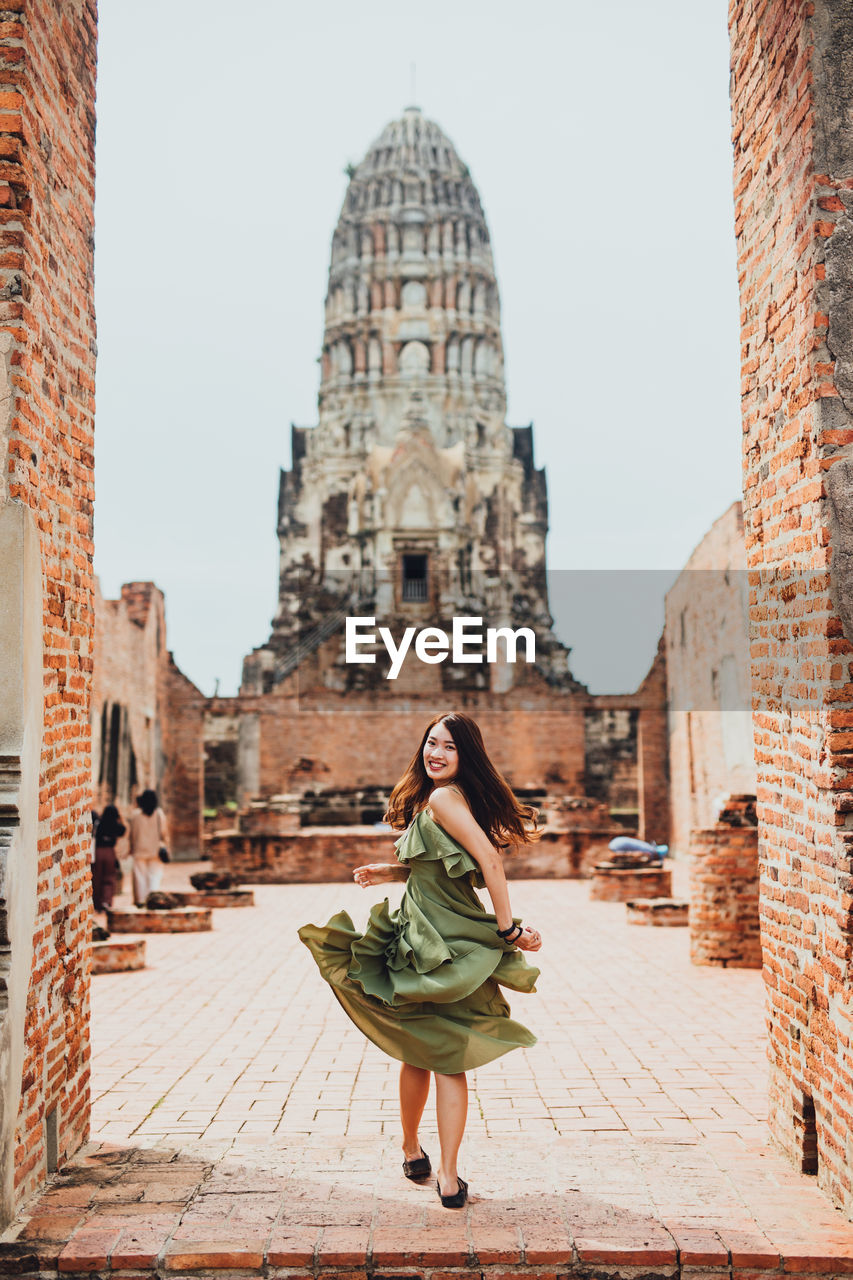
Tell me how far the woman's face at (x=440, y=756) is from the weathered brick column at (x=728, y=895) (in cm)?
527

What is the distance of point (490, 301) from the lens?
45281mm

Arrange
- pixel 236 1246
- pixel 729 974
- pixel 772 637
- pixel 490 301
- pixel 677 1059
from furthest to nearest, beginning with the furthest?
pixel 490 301 < pixel 729 974 < pixel 677 1059 < pixel 772 637 < pixel 236 1246

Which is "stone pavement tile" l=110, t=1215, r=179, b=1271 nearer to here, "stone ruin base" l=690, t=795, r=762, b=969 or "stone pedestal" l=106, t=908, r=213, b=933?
"stone ruin base" l=690, t=795, r=762, b=969

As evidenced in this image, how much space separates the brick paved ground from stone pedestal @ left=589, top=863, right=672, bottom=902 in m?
5.43

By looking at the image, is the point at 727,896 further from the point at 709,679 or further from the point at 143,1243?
the point at 709,679

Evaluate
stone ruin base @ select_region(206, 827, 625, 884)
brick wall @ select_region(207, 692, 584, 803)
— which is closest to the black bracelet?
stone ruin base @ select_region(206, 827, 625, 884)

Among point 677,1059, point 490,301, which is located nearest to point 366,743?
point 677,1059

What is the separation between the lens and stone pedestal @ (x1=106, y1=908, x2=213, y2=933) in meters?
11.5

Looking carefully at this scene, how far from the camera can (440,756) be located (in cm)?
425

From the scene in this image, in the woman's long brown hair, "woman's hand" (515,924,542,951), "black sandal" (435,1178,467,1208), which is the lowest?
"black sandal" (435,1178,467,1208)

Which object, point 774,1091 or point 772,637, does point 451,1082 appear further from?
point 772,637

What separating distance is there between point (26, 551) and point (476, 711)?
19574 mm

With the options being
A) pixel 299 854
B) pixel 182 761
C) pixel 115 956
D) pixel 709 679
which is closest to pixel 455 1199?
pixel 115 956

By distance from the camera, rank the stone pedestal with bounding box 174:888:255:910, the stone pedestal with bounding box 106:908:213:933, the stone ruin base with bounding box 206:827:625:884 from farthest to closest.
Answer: the stone ruin base with bounding box 206:827:625:884 → the stone pedestal with bounding box 174:888:255:910 → the stone pedestal with bounding box 106:908:213:933
